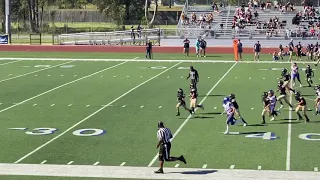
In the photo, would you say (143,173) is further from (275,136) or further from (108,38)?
(108,38)

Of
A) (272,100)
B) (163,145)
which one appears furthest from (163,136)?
Result: (272,100)

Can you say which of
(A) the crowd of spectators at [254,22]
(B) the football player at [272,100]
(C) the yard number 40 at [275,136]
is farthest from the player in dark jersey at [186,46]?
(C) the yard number 40 at [275,136]

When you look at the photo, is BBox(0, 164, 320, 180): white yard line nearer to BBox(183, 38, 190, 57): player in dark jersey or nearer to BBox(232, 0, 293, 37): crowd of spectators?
BBox(183, 38, 190, 57): player in dark jersey

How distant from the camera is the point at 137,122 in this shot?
960 inches

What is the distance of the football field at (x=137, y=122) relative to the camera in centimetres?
1909

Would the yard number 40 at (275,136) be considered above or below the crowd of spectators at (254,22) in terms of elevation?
below

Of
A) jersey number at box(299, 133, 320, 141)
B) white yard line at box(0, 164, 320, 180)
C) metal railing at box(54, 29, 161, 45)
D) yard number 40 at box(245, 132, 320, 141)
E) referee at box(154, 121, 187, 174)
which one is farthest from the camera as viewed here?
metal railing at box(54, 29, 161, 45)

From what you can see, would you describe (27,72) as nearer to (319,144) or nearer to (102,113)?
(102,113)

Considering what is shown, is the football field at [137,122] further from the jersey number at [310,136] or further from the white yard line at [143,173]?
the white yard line at [143,173]

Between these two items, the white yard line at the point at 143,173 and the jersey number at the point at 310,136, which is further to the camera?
the jersey number at the point at 310,136

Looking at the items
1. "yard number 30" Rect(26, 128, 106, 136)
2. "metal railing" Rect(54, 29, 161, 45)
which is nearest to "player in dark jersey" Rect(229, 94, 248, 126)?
"yard number 30" Rect(26, 128, 106, 136)

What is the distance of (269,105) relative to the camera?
2441 centimetres

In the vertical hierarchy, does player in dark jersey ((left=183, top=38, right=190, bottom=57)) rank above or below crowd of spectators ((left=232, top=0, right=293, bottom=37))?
below

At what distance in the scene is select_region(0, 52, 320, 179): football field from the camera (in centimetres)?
1909
